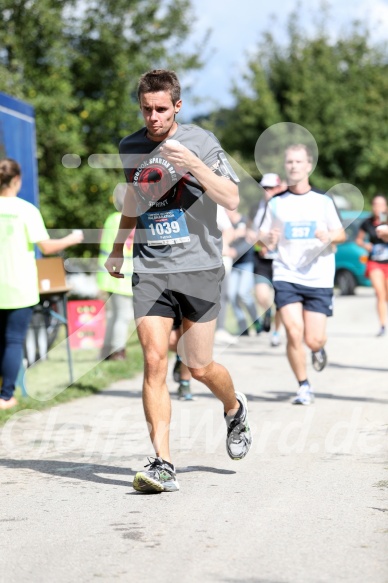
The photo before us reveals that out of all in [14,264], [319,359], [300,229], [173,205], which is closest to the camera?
[173,205]

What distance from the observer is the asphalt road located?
427 cm

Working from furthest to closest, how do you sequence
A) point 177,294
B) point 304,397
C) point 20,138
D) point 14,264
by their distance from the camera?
point 20,138 < point 304,397 < point 14,264 < point 177,294

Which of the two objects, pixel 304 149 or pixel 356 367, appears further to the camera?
pixel 356 367

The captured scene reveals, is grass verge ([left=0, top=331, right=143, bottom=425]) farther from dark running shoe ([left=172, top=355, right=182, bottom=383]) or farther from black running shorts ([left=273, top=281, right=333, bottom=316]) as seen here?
black running shorts ([left=273, top=281, right=333, bottom=316])

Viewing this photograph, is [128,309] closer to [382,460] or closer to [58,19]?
[382,460]

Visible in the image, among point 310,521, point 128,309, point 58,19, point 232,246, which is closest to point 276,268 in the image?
point 128,309

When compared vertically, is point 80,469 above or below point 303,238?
below

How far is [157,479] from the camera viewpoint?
5613 millimetres

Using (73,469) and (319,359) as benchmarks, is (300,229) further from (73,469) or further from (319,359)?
(73,469)

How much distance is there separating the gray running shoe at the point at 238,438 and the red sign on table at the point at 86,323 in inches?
237

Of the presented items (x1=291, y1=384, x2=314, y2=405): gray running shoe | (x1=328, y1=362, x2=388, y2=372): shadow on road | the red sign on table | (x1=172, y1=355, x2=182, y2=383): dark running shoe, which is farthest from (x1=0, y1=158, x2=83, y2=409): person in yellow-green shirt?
(x1=328, y1=362, x2=388, y2=372): shadow on road

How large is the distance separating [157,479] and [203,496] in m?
0.25

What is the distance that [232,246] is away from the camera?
612 inches

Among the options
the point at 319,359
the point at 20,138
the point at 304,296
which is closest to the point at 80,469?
the point at 304,296
